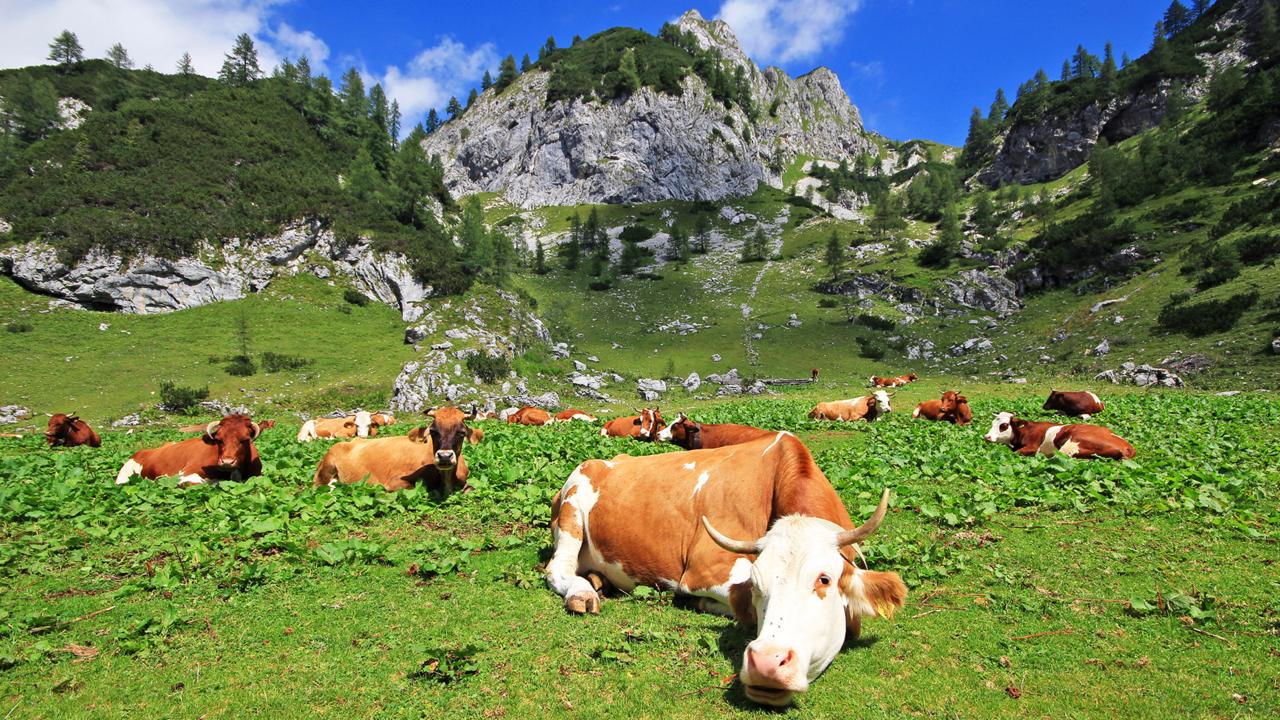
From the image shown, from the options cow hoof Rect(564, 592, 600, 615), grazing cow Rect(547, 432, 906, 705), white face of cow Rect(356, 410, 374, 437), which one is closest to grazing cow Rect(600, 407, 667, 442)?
white face of cow Rect(356, 410, 374, 437)

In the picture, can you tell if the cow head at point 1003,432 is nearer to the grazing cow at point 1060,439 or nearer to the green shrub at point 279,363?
the grazing cow at point 1060,439

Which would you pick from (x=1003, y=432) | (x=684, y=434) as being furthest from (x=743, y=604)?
(x=1003, y=432)

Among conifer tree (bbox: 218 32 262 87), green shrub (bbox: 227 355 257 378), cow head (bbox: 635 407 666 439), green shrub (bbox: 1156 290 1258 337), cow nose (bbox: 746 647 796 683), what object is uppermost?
conifer tree (bbox: 218 32 262 87)

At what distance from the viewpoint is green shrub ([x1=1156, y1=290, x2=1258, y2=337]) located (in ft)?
107

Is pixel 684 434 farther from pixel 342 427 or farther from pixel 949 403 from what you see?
pixel 342 427

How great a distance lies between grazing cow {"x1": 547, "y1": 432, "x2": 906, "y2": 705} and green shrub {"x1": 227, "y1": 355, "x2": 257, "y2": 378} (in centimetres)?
4069

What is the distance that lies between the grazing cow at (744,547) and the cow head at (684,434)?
7.05 metres

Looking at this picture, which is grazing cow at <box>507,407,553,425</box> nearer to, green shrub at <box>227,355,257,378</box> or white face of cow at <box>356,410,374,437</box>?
white face of cow at <box>356,410,374,437</box>

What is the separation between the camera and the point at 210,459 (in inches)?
457

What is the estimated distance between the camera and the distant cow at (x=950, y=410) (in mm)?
19797

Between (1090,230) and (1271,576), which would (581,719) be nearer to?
(1271,576)

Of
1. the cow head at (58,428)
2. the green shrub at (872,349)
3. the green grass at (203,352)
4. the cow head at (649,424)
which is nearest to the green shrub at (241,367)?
the green grass at (203,352)

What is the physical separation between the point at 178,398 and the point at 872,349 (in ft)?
197

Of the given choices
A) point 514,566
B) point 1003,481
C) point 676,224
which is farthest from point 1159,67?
point 514,566
